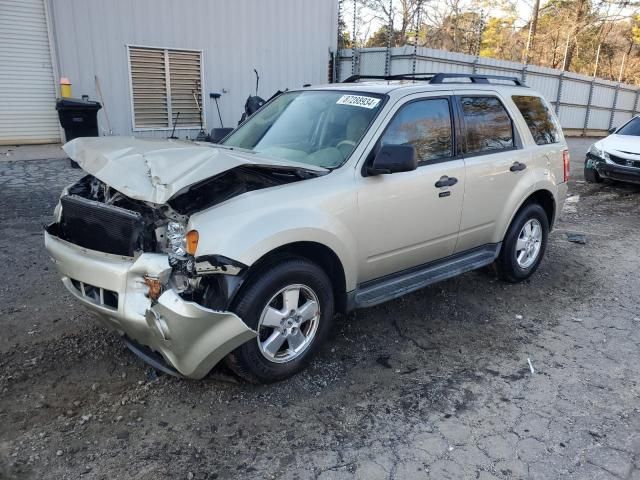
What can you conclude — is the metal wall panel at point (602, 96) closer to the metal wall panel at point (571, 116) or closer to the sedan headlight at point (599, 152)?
the metal wall panel at point (571, 116)

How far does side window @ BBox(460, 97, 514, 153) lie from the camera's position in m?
4.44

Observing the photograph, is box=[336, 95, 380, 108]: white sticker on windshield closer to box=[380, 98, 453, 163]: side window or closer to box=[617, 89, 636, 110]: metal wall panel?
box=[380, 98, 453, 163]: side window

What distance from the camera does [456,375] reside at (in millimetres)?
3557

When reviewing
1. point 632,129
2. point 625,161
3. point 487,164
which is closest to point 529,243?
point 487,164

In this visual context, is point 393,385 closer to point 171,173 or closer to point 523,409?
point 523,409

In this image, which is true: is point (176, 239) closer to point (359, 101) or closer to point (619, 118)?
point (359, 101)

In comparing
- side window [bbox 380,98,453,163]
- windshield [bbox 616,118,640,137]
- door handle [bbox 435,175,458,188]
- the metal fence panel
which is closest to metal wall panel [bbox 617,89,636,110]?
the metal fence panel

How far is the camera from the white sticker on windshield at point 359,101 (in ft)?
12.8

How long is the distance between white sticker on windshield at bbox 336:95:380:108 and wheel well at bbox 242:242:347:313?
1220mm

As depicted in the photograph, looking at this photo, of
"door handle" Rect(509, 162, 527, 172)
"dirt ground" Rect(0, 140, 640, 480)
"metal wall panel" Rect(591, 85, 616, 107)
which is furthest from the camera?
"metal wall panel" Rect(591, 85, 616, 107)

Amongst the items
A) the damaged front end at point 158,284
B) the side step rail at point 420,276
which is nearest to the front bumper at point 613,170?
the side step rail at point 420,276

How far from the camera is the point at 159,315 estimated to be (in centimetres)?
273

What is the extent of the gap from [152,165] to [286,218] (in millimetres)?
842

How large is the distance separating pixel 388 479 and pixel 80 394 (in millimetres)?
1905
